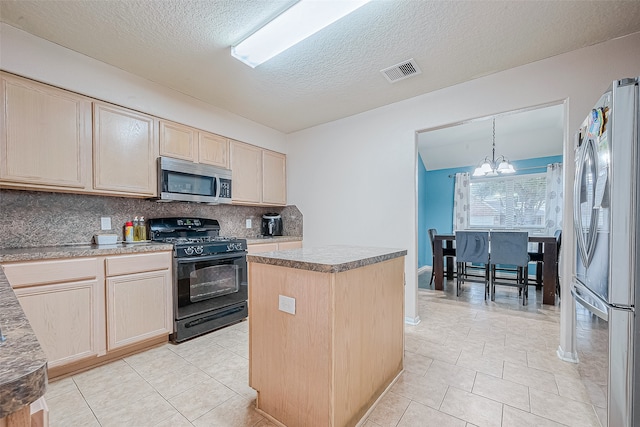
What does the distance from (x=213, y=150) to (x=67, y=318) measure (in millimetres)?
2045

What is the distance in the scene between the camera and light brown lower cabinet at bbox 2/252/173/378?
1.86m

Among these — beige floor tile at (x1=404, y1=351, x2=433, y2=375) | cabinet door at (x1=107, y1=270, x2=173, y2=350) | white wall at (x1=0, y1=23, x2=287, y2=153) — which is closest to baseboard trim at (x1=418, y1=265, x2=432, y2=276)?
beige floor tile at (x1=404, y1=351, x2=433, y2=375)

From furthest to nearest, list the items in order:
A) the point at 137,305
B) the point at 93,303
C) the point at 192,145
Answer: the point at 192,145 → the point at 137,305 → the point at 93,303

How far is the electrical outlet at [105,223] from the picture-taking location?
2621mm

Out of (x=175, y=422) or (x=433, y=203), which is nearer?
(x=175, y=422)

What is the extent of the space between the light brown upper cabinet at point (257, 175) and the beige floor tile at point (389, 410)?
8.65 feet

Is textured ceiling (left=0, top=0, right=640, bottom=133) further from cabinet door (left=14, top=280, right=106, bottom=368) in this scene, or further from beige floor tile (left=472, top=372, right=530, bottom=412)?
beige floor tile (left=472, top=372, right=530, bottom=412)

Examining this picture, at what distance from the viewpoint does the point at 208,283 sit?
278 cm

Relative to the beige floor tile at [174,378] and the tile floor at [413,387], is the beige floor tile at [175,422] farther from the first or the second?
the beige floor tile at [174,378]

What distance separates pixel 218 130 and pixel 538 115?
15.3 feet

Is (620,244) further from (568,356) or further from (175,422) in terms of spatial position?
(175,422)

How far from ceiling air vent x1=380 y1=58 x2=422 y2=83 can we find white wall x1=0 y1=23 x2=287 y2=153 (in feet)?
6.39

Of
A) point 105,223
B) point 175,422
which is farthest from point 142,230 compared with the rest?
point 175,422

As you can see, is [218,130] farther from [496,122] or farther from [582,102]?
[496,122]
